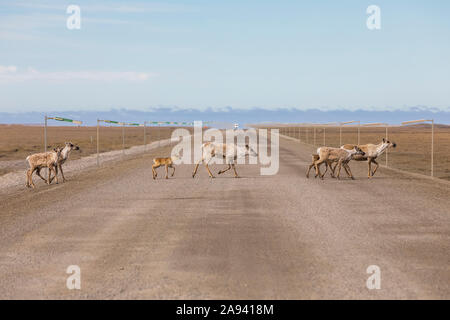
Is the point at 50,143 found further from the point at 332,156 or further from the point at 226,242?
the point at 226,242

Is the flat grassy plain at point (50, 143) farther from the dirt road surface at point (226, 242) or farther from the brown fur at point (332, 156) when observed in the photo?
the dirt road surface at point (226, 242)

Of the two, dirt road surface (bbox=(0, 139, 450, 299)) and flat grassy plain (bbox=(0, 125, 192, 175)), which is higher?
flat grassy plain (bbox=(0, 125, 192, 175))

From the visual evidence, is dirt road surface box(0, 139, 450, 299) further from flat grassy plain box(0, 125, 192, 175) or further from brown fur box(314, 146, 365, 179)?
flat grassy plain box(0, 125, 192, 175)

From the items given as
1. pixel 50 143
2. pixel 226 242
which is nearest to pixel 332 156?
pixel 226 242

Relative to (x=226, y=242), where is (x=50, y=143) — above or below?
above

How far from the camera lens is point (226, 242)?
10391 millimetres

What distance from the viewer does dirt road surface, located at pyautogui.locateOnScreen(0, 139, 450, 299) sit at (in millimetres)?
7445

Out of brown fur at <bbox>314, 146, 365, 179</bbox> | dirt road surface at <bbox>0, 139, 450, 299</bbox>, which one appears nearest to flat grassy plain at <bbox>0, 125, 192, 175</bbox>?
brown fur at <bbox>314, 146, 365, 179</bbox>

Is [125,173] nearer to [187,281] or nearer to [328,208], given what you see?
[328,208]

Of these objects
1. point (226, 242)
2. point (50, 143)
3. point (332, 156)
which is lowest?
point (226, 242)

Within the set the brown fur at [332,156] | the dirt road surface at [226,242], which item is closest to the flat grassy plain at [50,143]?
the brown fur at [332,156]
